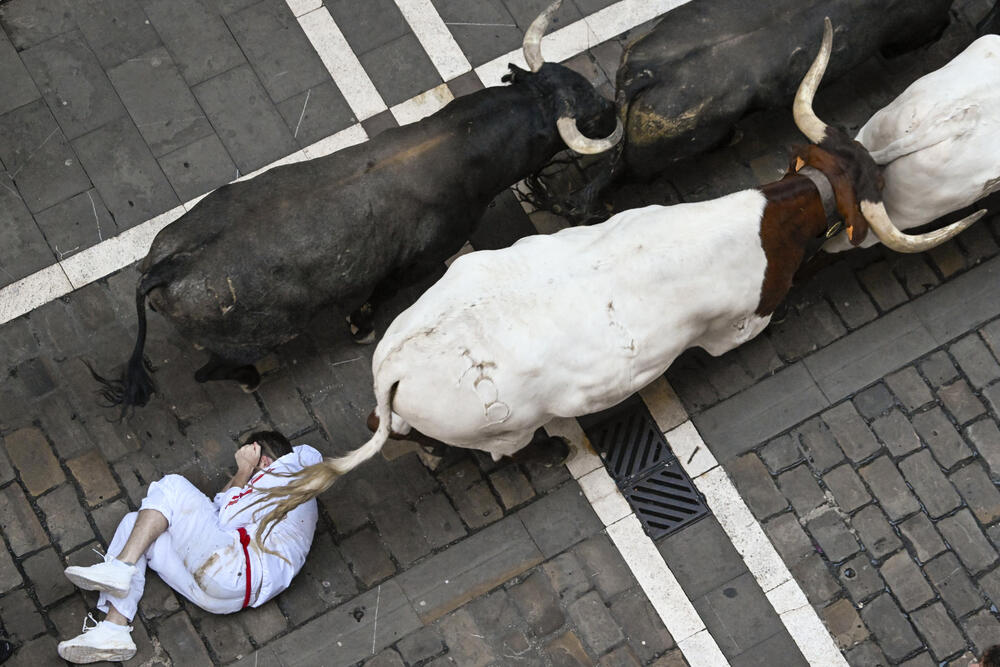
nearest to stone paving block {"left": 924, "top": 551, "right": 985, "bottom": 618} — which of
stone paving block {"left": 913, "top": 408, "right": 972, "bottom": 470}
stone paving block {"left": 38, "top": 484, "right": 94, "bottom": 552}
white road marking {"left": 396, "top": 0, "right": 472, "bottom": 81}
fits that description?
→ stone paving block {"left": 913, "top": 408, "right": 972, "bottom": 470}

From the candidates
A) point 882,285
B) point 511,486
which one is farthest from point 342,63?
point 882,285

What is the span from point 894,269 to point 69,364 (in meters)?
5.23

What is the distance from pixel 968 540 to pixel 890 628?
73cm

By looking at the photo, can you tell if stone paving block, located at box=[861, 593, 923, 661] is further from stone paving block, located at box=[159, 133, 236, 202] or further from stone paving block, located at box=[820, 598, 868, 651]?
stone paving block, located at box=[159, 133, 236, 202]

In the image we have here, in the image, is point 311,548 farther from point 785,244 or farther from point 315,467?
point 785,244

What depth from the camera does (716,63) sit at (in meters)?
6.04

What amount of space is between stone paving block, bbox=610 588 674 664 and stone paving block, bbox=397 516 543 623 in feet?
1.84

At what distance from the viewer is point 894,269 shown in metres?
6.74

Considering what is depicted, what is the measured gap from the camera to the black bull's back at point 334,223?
5.46 meters

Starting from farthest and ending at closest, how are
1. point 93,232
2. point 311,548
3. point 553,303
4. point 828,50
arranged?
point 93,232 < point 311,548 < point 828,50 < point 553,303

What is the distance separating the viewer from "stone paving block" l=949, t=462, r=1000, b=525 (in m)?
6.36

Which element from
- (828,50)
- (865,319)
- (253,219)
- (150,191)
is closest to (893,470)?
(865,319)

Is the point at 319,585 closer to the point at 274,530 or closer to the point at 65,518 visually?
the point at 274,530

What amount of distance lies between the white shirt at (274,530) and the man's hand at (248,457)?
11 cm
